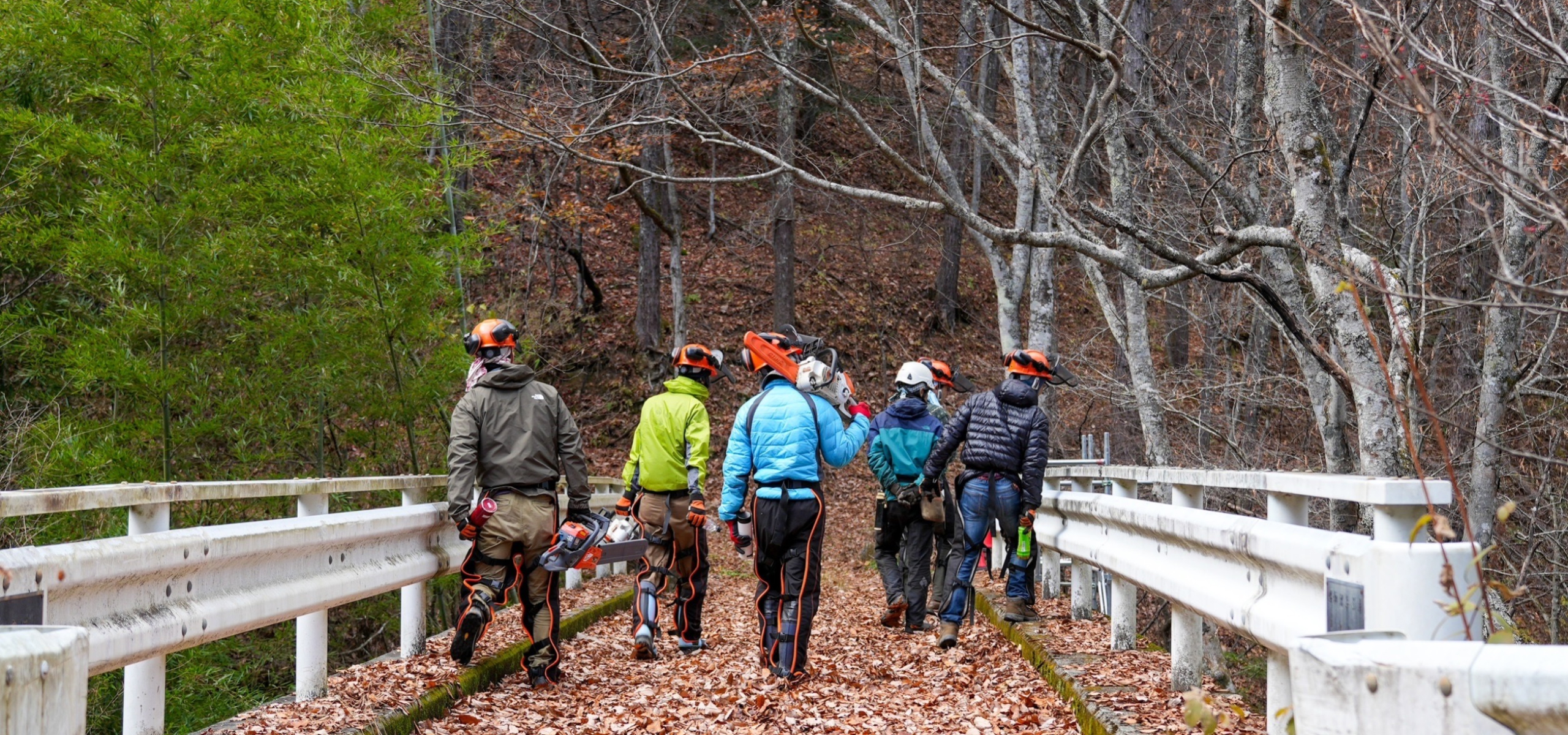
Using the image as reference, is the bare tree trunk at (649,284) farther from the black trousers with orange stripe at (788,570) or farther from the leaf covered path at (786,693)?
the black trousers with orange stripe at (788,570)

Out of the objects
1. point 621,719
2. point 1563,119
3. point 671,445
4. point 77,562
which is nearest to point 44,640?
point 77,562

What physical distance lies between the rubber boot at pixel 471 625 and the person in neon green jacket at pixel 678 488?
2.16m

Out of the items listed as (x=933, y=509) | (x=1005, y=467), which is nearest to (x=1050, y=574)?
(x=933, y=509)

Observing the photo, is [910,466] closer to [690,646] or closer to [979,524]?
[979,524]

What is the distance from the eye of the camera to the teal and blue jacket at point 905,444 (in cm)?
984

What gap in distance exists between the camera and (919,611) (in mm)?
9930

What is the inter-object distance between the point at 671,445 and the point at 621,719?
3056 mm

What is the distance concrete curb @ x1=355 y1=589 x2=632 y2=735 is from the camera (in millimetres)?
5406

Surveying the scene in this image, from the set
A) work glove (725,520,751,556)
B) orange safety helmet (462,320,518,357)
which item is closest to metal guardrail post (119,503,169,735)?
orange safety helmet (462,320,518,357)

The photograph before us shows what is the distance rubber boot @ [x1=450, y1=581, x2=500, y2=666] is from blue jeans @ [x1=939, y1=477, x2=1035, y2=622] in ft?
11.8

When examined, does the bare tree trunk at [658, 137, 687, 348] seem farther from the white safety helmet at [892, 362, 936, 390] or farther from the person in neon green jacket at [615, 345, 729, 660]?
the person in neon green jacket at [615, 345, 729, 660]

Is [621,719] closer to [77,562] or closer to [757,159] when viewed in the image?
[77,562]

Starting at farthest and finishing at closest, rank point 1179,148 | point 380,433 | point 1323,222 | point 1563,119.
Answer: point 380,433 < point 1179,148 < point 1323,222 < point 1563,119

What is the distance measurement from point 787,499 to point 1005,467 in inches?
81.6
